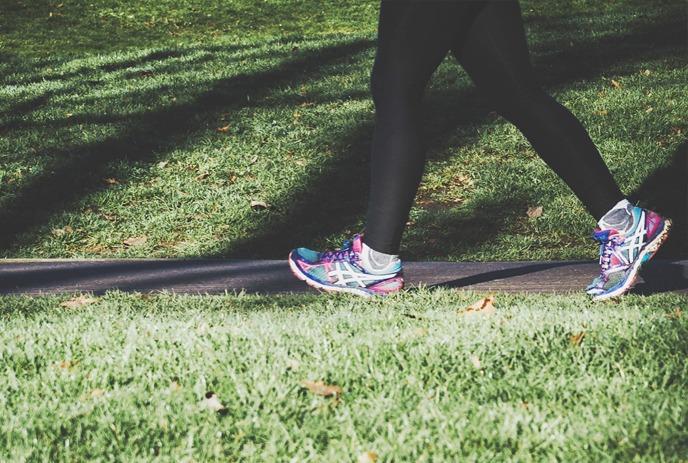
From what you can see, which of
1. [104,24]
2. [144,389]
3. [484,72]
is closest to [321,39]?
[104,24]

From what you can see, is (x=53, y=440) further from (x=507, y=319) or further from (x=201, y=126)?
(x=201, y=126)

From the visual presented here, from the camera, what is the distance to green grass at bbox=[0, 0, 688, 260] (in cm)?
575

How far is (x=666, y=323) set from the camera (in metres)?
2.76

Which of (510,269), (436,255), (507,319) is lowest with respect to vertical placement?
(436,255)

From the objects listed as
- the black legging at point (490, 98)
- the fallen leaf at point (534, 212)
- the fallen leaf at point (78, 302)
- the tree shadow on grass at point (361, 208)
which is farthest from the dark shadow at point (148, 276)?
the fallen leaf at point (534, 212)

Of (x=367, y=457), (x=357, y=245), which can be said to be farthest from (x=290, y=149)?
(x=367, y=457)

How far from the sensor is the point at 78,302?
377 cm

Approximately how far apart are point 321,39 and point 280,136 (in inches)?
172

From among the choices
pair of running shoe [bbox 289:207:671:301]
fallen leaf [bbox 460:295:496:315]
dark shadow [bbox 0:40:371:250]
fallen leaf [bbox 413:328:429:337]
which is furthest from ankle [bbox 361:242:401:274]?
dark shadow [bbox 0:40:371:250]

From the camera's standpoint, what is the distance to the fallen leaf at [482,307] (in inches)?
123

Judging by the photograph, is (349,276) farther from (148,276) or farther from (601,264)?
(148,276)

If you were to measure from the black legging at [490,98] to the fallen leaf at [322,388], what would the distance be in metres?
0.92

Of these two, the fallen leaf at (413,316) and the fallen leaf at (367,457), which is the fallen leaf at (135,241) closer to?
the fallen leaf at (413,316)

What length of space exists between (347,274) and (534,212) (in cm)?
278
